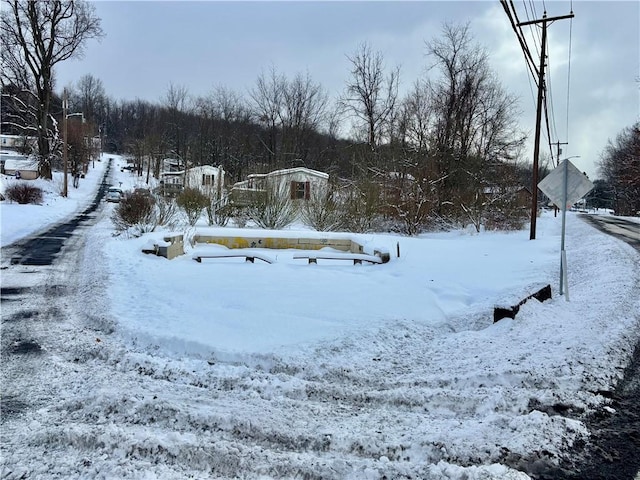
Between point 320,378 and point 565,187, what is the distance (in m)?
6.72

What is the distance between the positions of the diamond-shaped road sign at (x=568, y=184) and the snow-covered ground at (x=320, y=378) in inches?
75.7

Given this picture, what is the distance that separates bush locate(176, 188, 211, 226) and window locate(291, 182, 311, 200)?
156 inches

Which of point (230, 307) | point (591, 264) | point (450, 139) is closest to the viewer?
point (230, 307)

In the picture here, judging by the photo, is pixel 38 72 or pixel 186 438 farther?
pixel 38 72

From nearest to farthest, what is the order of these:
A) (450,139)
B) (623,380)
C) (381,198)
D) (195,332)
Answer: (623,380), (195,332), (381,198), (450,139)

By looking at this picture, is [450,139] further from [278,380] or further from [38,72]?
[38,72]

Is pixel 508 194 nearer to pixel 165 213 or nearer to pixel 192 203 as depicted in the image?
pixel 192 203

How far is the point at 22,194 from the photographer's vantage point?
25.9 meters

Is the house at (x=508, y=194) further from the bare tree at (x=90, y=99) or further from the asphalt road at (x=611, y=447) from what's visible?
the bare tree at (x=90, y=99)

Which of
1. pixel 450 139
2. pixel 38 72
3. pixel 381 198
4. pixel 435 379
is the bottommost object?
pixel 435 379

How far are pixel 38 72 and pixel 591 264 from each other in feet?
151

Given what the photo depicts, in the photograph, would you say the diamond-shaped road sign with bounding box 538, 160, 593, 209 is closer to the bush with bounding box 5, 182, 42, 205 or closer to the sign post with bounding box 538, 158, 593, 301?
the sign post with bounding box 538, 158, 593, 301

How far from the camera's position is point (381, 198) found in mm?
24078

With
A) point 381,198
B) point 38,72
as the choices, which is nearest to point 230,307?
point 381,198
